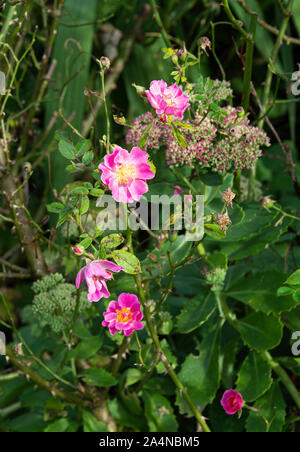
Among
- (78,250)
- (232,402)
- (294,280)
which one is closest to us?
(78,250)

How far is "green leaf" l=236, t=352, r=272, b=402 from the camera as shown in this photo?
0.77 meters

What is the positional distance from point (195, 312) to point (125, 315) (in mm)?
217

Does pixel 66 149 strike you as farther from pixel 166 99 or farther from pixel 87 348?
pixel 87 348

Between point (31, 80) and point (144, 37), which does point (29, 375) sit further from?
point (144, 37)

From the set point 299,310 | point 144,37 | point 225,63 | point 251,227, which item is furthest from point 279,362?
point 144,37

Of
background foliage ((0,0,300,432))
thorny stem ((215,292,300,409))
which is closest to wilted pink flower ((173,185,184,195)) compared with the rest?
background foliage ((0,0,300,432))

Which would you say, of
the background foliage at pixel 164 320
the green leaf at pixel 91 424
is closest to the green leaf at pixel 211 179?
the background foliage at pixel 164 320

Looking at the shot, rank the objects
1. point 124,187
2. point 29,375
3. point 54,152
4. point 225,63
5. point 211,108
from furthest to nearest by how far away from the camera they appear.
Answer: point 225,63, point 54,152, point 29,375, point 211,108, point 124,187

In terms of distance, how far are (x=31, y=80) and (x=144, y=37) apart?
1.09ft

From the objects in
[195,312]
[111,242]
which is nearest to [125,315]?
[111,242]

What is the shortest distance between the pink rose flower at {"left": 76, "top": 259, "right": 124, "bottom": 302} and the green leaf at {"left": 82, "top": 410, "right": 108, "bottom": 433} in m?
0.32

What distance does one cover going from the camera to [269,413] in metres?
0.81

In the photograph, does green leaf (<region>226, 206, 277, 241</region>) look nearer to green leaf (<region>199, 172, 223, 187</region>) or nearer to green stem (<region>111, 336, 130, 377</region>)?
green leaf (<region>199, 172, 223, 187</region>)
